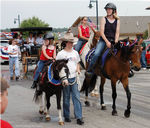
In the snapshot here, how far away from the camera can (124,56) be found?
8273 mm

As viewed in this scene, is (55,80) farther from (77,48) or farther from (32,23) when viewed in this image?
(32,23)

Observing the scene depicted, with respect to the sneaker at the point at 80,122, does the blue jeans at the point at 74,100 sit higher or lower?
higher

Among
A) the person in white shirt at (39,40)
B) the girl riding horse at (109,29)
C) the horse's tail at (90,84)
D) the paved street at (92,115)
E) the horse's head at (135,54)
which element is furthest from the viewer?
the person in white shirt at (39,40)

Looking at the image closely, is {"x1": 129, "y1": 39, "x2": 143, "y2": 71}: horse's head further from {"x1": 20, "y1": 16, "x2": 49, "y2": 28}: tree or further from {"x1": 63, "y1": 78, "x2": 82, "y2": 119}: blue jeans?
{"x1": 20, "y1": 16, "x2": 49, "y2": 28}: tree

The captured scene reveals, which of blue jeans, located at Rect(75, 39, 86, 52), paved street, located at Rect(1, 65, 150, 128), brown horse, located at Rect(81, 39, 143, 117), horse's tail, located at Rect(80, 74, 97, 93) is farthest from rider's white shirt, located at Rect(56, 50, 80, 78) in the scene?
blue jeans, located at Rect(75, 39, 86, 52)

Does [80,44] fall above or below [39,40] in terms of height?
above

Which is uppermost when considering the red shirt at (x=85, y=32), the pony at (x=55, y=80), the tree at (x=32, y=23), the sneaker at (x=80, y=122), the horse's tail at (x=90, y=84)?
the tree at (x=32, y=23)

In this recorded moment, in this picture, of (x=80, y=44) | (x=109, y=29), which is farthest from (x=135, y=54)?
(x=80, y=44)

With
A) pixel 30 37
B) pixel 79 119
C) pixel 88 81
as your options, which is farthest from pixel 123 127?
pixel 30 37

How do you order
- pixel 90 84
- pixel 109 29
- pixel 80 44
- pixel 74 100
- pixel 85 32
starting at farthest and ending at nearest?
pixel 80 44 < pixel 85 32 < pixel 90 84 < pixel 109 29 < pixel 74 100

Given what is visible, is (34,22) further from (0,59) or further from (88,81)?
(88,81)

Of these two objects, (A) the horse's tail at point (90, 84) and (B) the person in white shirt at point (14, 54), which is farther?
(B) the person in white shirt at point (14, 54)

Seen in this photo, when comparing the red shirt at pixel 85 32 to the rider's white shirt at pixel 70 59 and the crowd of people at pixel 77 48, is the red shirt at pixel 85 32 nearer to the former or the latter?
the crowd of people at pixel 77 48

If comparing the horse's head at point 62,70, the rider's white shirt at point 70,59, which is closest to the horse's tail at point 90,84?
the rider's white shirt at point 70,59
